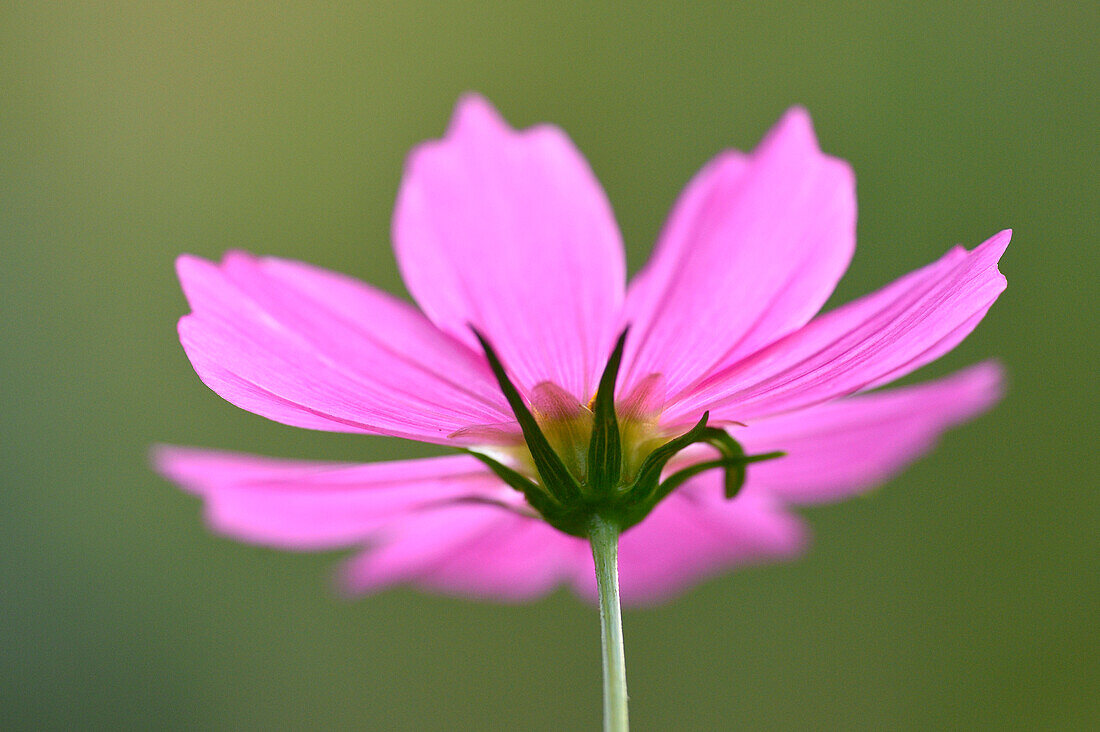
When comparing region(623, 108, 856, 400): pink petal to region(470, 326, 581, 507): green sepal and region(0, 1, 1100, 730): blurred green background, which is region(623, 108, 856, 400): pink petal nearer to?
region(470, 326, 581, 507): green sepal

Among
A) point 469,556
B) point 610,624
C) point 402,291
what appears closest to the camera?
point 610,624

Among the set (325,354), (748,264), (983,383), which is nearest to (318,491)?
(325,354)

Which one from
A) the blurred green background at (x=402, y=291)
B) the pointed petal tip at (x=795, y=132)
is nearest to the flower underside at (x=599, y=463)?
the pointed petal tip at (x=795, y=132)

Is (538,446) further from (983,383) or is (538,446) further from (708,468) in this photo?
(983,383)

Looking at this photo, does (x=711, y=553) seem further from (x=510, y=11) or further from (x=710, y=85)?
(x=510, y=11)

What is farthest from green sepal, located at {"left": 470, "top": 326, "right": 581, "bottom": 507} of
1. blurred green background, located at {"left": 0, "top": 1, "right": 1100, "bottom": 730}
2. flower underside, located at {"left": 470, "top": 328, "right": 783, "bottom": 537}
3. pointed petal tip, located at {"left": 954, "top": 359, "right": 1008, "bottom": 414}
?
blurred green background, located at {"left": 0, "top": 1, "right": 1100, "bottom": 730}

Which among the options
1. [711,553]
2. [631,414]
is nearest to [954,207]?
[711,553]
